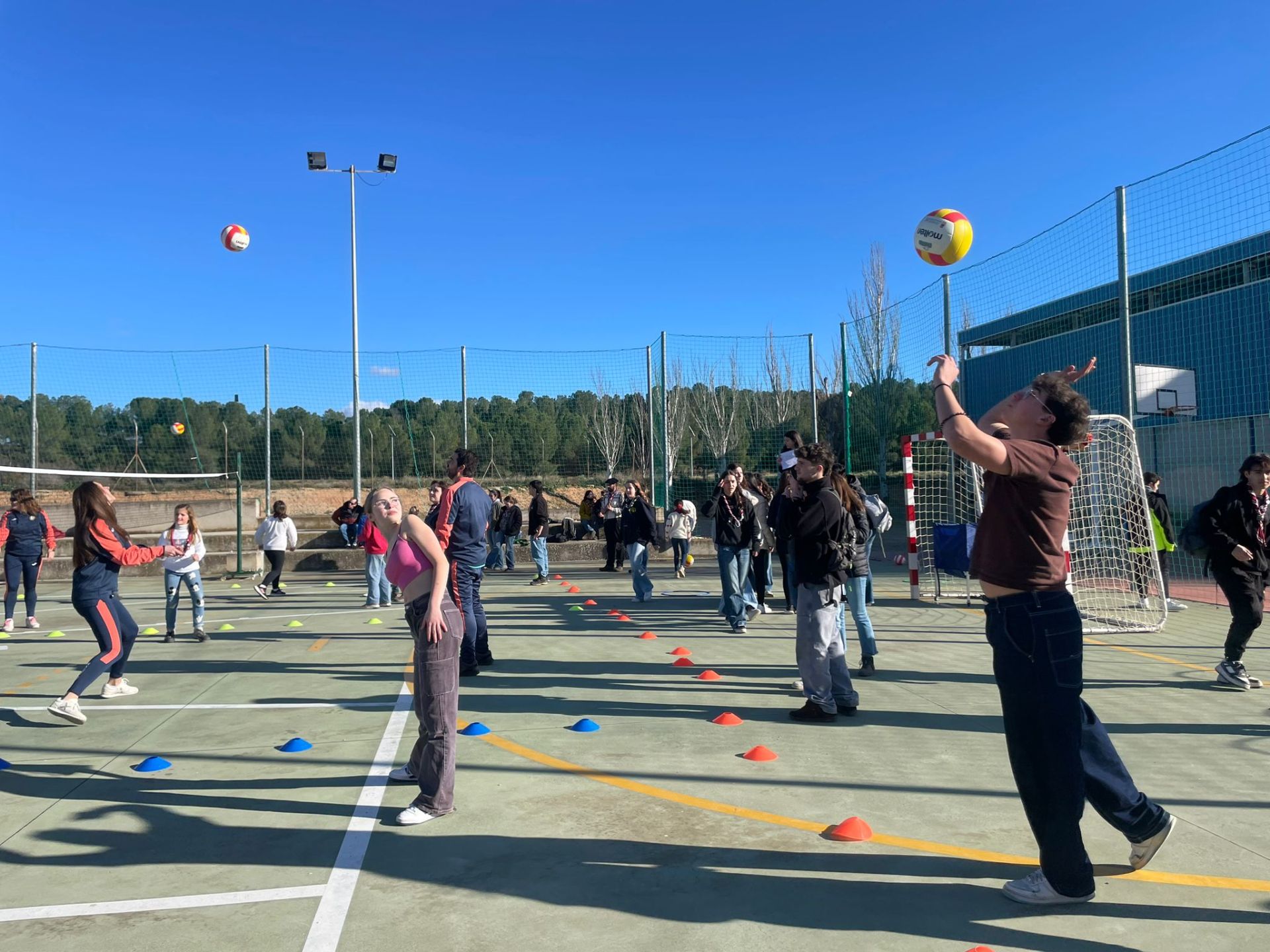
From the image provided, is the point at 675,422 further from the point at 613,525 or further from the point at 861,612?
the point at 861,612

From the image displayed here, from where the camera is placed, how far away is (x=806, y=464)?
268 inches

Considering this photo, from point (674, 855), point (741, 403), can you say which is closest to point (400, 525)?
point (674, 855)

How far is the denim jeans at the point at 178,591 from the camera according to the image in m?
10.5

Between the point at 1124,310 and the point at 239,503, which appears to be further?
the point at 239,503

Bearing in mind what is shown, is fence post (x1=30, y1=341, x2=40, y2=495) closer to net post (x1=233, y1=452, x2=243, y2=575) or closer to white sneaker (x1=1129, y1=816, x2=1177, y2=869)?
net post (x1=233, y1=452, x2=243, y2=575)

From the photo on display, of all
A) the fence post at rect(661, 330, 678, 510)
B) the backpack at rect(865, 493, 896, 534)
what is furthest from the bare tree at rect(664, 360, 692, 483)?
the backpack at rect(865, 493, 896, 534)

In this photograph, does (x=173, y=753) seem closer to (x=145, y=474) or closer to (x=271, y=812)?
(x=271, y=812)

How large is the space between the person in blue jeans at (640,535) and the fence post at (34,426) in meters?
14.0

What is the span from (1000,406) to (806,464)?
3.06 metres

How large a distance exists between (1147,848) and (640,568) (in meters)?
9.62

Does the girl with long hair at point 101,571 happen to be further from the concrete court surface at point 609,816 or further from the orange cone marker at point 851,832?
the orange cone marker at point 851,832

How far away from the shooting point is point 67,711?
6.66m

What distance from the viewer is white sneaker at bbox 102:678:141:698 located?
7627mm

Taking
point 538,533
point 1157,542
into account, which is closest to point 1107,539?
point 1157,542
